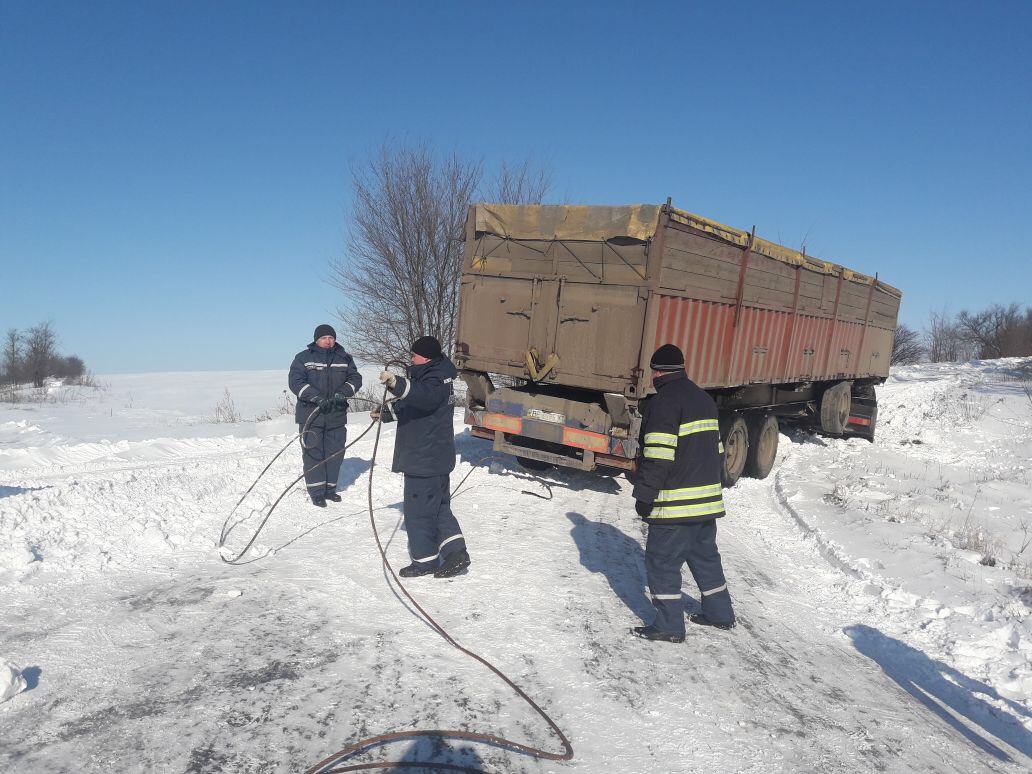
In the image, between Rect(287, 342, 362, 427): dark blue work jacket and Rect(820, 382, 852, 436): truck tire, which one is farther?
Rect(820, 382, 852, 436): truck tire

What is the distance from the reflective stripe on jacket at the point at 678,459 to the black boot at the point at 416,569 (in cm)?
179

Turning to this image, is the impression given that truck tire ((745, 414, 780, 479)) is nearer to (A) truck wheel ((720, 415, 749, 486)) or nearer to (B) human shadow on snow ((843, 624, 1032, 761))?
(A) truck wheel ((720, 415, 749, 486))

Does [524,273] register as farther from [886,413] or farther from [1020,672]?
[886,413]

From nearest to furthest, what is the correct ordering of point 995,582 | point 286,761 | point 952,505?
point 286,761 → point 995,582 → point 952,505

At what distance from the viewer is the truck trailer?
7.04 meters

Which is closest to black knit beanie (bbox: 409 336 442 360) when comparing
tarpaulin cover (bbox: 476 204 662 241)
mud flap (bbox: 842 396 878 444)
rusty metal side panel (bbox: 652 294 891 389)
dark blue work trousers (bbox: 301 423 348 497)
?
dark blue work trousers (bbox: 301 423 348 497)

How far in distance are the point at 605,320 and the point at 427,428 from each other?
114 inches

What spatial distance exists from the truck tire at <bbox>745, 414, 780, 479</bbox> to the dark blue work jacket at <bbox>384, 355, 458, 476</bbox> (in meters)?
6.29

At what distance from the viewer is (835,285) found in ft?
38.5

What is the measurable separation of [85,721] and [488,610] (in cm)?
234

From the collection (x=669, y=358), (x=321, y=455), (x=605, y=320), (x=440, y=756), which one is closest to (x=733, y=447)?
(x=605, y=320)

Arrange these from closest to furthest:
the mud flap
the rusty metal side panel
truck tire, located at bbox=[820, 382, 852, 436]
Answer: the rusty metal side panel < truck tire, located at bbox=[820, 382, 852, 436] < the mud flap

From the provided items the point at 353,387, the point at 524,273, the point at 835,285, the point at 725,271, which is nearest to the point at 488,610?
the point at 353,387

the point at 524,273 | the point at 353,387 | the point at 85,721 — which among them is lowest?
the point at 85,721
